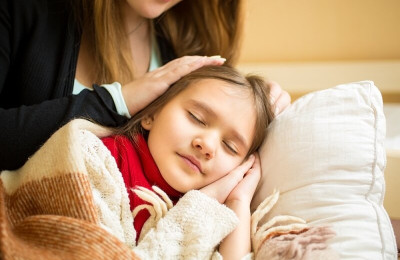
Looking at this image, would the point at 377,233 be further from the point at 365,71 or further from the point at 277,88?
the point at 365,71

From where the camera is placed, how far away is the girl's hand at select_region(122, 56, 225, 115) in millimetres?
954

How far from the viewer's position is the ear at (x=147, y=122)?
948 millimetres

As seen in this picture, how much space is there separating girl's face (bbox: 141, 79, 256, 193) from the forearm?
0.10m

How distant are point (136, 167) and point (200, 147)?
0.15m

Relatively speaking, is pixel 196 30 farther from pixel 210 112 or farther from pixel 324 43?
pixel 324 43

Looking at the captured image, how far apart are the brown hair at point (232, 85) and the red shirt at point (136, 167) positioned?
5 centimetres

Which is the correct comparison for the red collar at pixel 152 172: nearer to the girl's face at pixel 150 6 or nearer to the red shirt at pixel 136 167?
the red shirt at pixel 136 167

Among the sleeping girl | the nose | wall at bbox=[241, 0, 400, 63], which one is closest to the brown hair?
the sleeping girl

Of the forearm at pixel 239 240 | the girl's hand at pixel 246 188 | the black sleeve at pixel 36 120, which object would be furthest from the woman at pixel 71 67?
the forearm at pixel 239 240

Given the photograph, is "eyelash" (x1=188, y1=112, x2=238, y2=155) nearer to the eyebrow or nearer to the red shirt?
the eyebrow

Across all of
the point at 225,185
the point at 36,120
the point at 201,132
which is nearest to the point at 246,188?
the point at 225,185

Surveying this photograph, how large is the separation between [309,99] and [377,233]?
13.4 inches

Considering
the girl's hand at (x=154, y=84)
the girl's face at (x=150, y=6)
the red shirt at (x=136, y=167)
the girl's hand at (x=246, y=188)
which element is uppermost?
the girl's face at (x=150, y=6)

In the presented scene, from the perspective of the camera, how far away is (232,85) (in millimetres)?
941
